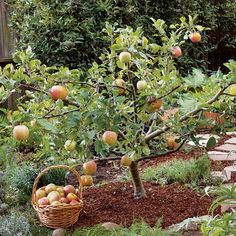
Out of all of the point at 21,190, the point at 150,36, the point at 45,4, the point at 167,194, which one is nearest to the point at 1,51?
the point at 45,4

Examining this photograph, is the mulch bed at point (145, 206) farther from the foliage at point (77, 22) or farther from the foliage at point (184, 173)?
the foliage at point (77, 22)

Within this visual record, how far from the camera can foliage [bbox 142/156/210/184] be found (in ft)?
13.4

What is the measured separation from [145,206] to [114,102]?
3.05ft

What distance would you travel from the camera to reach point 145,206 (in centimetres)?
346

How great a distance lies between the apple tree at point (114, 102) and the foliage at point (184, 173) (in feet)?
2.42

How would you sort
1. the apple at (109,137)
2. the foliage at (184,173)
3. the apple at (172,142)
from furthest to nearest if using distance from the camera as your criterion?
the foliage at (184,173)
the apple at (172,142)
the apple at (109,137)

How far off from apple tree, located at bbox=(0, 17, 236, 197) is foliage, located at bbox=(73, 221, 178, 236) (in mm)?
390

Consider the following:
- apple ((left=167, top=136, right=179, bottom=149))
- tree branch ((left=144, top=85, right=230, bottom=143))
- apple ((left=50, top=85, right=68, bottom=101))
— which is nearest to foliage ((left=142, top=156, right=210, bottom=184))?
apple ((left=167, top=136, right=179, bottom=149))

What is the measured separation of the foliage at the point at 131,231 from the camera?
2.81 m

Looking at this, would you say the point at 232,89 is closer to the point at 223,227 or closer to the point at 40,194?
the point at 223,227

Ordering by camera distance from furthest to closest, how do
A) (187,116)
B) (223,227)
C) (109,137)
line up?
(187,116) < (109,137) < (223,227)

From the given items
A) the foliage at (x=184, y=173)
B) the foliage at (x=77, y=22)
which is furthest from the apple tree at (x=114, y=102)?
the foliage at (x=77, y=22)

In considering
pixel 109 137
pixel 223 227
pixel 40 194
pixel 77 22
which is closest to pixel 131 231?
pixel 109 137

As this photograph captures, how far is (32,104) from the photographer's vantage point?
2.96 m
